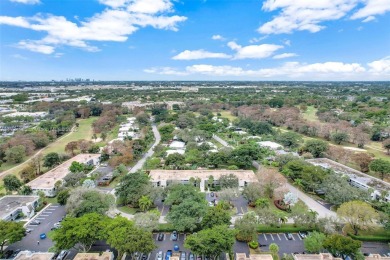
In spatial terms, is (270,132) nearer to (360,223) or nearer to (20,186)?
(360,223)

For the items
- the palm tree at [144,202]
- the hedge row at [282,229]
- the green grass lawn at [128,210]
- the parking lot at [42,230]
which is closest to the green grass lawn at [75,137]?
the parking lot at [42,230]

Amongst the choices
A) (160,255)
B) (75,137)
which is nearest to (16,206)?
(160,255)

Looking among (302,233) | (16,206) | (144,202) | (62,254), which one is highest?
(144,202)

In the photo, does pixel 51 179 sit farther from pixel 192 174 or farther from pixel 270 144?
pixel 270 144

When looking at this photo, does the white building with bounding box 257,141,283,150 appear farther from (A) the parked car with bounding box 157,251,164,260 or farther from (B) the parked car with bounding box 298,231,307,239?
(A) the parked car with bounding box 157,251,164,260

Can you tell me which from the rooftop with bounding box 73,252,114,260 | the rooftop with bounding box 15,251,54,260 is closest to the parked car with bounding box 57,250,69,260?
the rooftop with bounding box 15,251,54,260

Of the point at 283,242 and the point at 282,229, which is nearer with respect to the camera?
the point at 283,242
